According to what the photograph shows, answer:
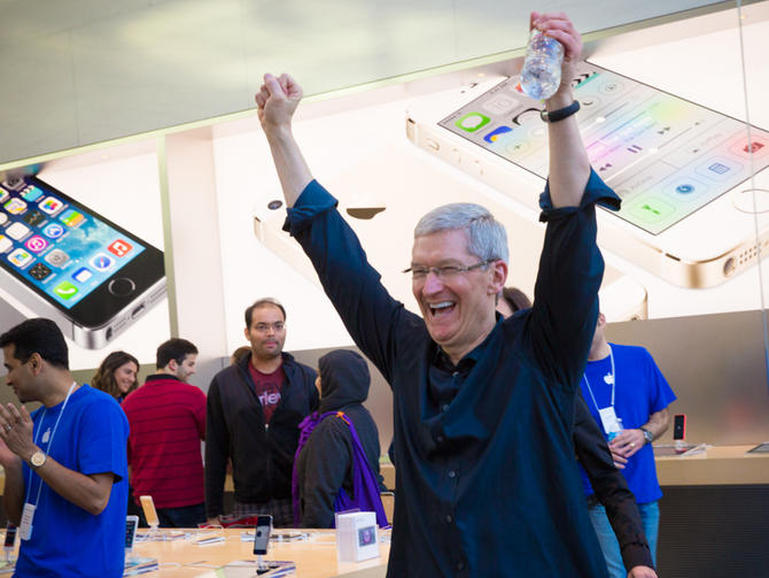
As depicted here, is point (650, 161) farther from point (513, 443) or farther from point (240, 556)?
point (513, 443)

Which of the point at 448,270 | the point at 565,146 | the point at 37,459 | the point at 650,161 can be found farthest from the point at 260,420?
the point at 565,146

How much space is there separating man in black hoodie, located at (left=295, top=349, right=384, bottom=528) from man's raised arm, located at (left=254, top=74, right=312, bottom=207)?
1.76 m

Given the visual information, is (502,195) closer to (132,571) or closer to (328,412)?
(328,412)

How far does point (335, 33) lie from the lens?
Result: 568cm

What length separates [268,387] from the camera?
4.16 meters

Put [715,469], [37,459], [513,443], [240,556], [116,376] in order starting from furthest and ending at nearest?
[116,376]
[715,469]
[240,556]
[37,459]
[513,443]

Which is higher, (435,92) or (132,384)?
(435,92)

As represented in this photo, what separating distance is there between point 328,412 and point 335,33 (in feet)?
10.3

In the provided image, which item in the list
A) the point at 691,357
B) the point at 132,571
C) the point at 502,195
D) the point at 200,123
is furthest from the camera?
the point at 200,123

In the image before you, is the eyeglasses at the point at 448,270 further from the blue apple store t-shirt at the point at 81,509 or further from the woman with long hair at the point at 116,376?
the woman with long hair at the point at 116,376

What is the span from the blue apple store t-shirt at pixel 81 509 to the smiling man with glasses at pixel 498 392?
1380 millimetres

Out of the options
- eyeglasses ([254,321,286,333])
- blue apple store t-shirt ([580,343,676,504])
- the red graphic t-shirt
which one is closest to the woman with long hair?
the red graphic t-shirt

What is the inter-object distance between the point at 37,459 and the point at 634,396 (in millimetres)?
1897

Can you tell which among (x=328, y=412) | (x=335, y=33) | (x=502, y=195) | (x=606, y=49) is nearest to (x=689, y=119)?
(x=606, y=49)
